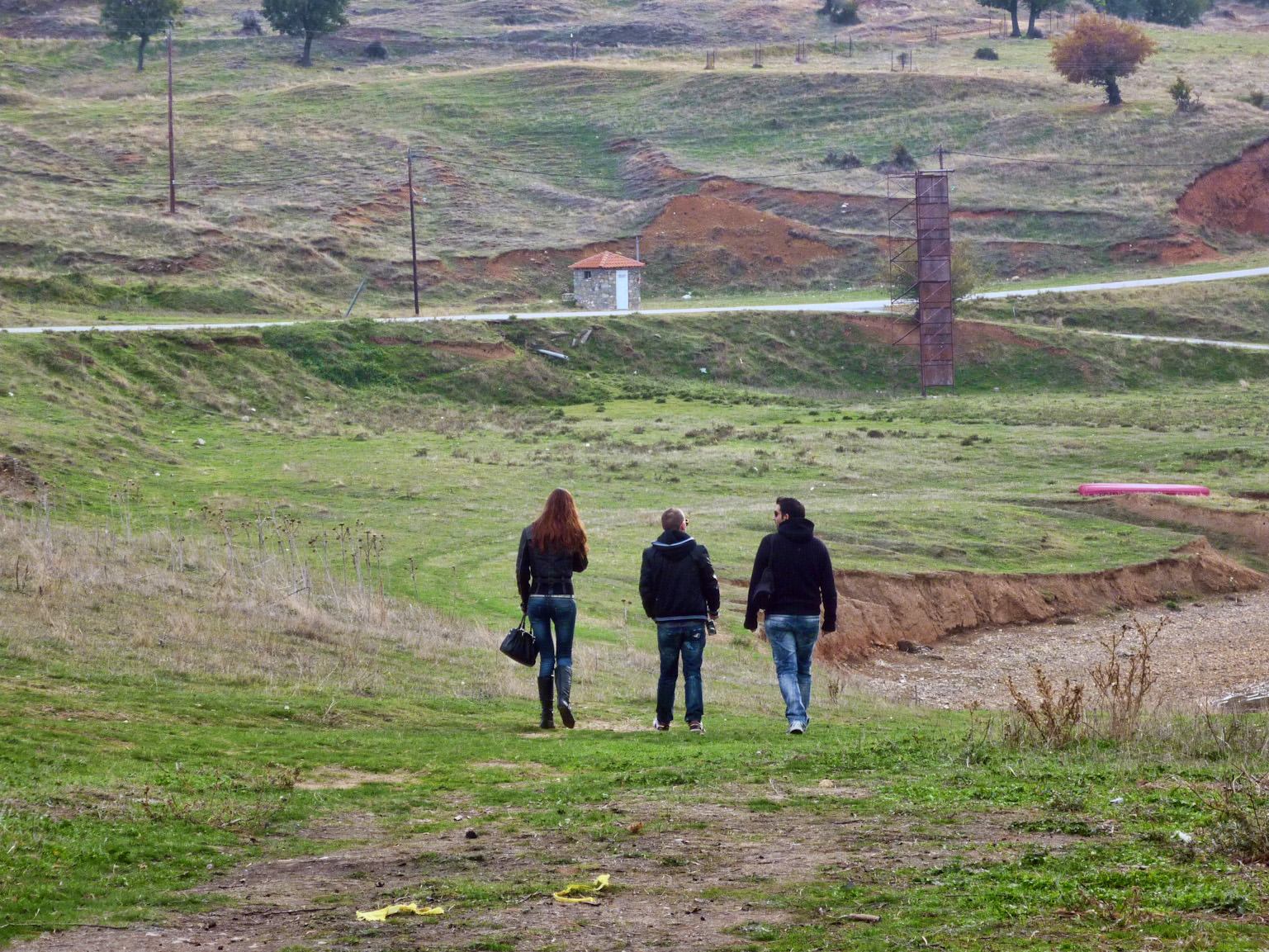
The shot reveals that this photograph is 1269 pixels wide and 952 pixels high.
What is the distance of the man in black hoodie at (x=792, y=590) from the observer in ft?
43.1

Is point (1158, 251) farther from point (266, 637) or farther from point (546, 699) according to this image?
point (546, 699)

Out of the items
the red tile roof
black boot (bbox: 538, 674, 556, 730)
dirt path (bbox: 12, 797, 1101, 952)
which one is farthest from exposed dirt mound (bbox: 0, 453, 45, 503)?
→ the red tile roof

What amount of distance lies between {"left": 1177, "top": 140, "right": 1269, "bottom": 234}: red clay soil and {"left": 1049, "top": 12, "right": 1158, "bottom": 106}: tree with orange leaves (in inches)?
545

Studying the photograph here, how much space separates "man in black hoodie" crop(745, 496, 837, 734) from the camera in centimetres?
1315

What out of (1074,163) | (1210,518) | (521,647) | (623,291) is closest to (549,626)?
(521,647)

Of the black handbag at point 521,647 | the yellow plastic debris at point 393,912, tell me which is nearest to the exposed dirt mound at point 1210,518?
the black handbag at point 521,647

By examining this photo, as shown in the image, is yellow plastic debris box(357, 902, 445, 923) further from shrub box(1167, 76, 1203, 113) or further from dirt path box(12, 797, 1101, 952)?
shrub box(1167, 76, 1203, 113)

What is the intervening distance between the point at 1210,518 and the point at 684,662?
23.5 meters

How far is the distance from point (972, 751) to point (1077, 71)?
294ft

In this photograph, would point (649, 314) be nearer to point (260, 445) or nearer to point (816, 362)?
point (816, 362)

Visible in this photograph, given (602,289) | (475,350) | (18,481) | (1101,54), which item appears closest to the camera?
(18,481)

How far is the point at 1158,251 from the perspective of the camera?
73.8 metres

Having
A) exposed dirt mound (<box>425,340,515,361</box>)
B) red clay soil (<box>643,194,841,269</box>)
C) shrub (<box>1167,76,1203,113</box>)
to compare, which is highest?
shrub (<box>1167,76,1203,113</box>)

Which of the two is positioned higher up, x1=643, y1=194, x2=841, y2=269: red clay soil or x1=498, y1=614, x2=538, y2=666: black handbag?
x1=643, y1=194, x2=841, y2=269: red clay soil
